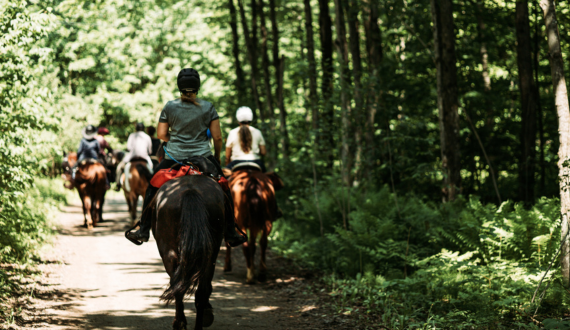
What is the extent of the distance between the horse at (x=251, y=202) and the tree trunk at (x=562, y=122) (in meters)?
4.39

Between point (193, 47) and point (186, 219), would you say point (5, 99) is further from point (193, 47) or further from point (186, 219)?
point (193, 47)

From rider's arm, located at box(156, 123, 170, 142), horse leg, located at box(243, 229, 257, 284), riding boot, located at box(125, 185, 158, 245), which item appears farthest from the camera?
horse leg, located at box(243, 229, 257, 284)

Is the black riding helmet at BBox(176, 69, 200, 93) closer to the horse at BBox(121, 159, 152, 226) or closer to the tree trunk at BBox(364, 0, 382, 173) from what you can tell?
the tree trunk at BBox(364, 0, 382, 173)

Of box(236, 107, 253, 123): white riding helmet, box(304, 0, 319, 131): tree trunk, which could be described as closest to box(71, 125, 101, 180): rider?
box(304, 0, 319, 131): tree trunk

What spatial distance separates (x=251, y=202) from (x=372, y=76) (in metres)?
4.26

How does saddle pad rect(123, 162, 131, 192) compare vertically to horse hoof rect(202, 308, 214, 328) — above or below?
above

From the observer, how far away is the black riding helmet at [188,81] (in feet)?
18.9

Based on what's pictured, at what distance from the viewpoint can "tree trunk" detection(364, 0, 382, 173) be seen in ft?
35.9

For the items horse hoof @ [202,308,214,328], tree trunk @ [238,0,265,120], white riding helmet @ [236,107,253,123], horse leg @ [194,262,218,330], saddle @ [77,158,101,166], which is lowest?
horse hoof @ [202,308,214,328]

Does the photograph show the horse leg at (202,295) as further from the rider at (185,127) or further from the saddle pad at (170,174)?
the saddle pad at (170,174)

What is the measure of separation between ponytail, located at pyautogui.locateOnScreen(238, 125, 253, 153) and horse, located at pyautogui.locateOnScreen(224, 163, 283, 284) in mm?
328

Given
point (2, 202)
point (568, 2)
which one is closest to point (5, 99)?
point (2, 202)

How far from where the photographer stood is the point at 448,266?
6.91 meters

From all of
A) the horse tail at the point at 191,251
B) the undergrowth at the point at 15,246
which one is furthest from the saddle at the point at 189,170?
the undergrowth at the point at 15,246
